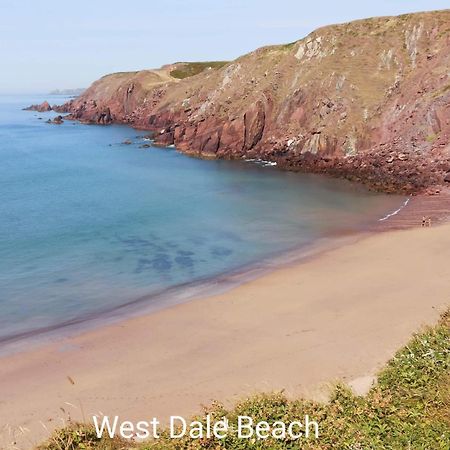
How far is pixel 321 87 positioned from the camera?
68.4m

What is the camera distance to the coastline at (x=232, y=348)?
1669 centimetres

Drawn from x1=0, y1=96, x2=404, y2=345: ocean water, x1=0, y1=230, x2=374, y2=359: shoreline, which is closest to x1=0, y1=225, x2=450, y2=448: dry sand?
x1=0, y1=230, x2=374, y2=359: shoreline

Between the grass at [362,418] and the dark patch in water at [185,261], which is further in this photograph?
the dark patch in water at [185,261]

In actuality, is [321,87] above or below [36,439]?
above

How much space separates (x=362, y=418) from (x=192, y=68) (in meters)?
146

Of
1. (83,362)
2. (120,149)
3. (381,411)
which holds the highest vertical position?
(120,149)

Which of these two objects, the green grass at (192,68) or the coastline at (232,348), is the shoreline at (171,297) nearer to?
the coastline at (232,348)

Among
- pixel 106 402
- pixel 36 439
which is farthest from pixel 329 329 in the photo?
pixel 36 439

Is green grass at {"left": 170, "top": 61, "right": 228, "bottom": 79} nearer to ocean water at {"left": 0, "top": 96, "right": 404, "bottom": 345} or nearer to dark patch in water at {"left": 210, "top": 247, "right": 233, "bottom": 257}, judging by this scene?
ocean water at {"left": 0, "top": 96, "right": 404, "bottom": 345}

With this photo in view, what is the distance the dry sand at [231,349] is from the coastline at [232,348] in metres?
0.05

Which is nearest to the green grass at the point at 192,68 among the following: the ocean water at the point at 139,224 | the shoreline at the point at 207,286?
the ocean water at the point at 139,224

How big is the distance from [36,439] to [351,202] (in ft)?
120

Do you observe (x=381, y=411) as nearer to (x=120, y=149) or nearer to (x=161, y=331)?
(x=161, y=331)

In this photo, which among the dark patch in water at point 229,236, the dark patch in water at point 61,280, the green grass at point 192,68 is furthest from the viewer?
the green grass at point 192,68
